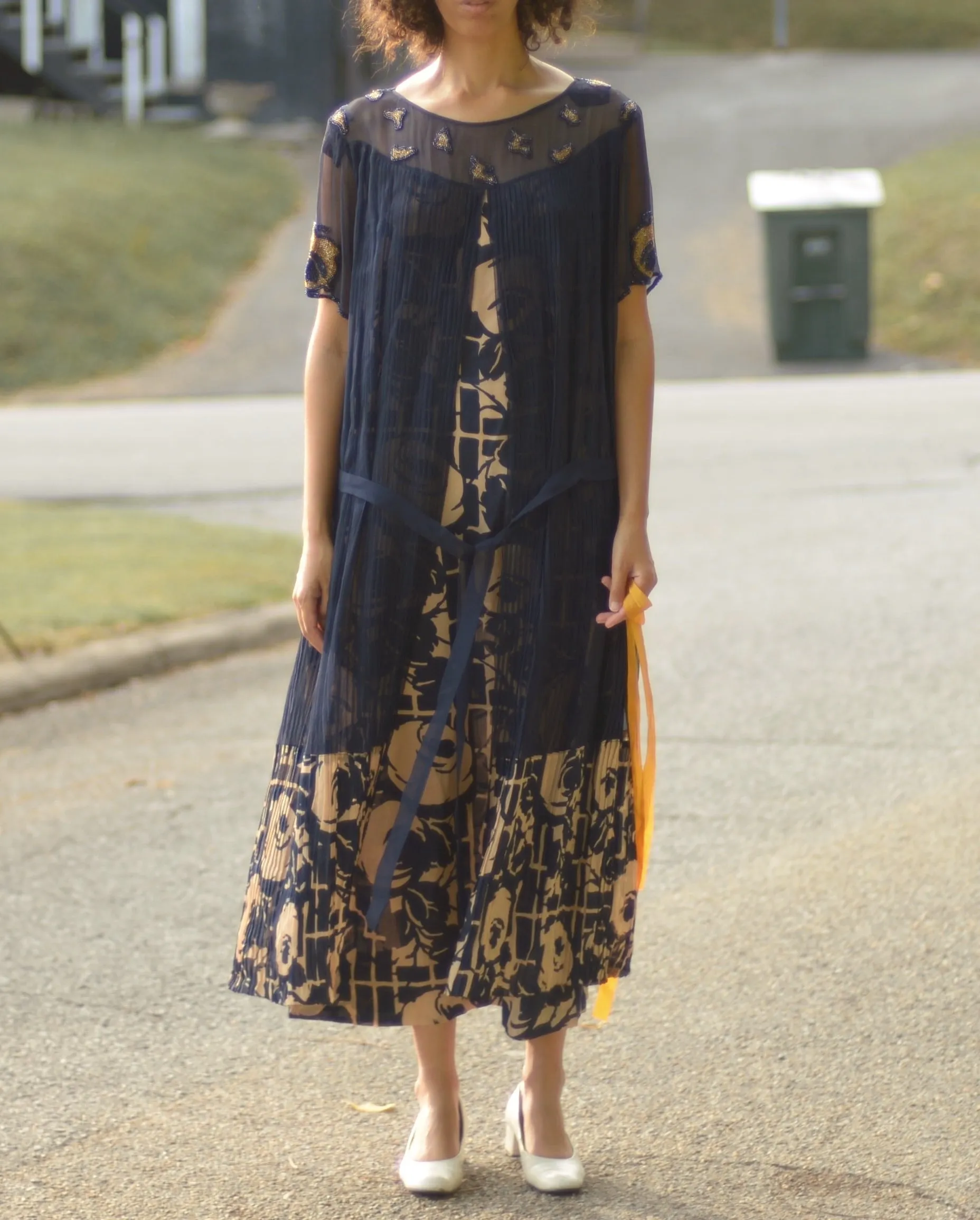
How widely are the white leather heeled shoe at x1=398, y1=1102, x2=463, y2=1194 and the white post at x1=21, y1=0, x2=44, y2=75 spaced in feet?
84.5

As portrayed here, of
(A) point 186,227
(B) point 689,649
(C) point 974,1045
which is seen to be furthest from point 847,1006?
(A) point 186,227

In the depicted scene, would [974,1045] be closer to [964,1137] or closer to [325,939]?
[964,1137]

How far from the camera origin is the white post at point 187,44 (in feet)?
87.9

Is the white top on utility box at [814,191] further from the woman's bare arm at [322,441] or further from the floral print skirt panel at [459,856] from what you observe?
the floral print skirt panel at [459,856]

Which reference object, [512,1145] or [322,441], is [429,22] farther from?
[512,1145]

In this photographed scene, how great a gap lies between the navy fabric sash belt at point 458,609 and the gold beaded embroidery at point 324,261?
308 millimetres

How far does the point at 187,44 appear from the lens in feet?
88.6

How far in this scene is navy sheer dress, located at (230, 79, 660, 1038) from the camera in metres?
2.83

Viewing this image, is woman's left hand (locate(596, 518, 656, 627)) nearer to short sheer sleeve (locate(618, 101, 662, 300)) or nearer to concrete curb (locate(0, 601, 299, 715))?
short sheer sleeve (locate(618, 101, 662, 300))

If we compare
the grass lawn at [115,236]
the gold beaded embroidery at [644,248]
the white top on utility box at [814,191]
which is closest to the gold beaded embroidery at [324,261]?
the gold beaded embroidery at [644,248]

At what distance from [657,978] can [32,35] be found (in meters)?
25.0

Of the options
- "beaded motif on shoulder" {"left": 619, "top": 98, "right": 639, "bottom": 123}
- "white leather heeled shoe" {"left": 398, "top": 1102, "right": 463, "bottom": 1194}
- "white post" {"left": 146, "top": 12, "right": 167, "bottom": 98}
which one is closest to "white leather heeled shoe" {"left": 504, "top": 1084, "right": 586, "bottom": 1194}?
"white leather heeled shoe" {"left": 398, "top": 1102, "right": 463, "bottom": 1194}

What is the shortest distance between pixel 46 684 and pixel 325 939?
12.6ft

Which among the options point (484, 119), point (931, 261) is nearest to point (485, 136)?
point (484, 119)
